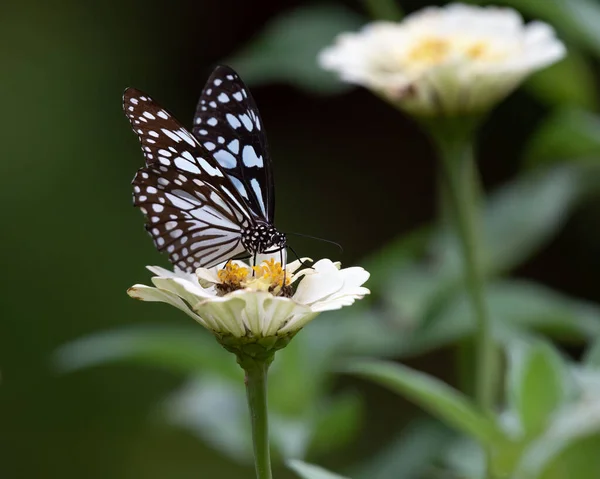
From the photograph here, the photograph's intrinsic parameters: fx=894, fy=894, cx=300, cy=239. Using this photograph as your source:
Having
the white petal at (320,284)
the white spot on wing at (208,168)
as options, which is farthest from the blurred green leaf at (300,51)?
the white petal at (320,284)

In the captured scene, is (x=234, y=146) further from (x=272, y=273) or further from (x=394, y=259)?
(x=394, y=259)

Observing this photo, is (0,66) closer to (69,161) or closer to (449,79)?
(69,161)

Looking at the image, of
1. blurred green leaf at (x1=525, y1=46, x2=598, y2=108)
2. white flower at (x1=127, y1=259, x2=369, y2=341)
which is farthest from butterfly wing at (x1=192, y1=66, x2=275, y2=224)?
blurred green leaf at (x1=525, y1=46, x2=598, y2=108)

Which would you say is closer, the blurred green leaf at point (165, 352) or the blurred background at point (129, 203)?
the blurred green leaf at point (165, 352)

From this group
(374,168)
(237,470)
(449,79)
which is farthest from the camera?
(374,168)

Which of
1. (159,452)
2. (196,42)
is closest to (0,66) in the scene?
(196,42)

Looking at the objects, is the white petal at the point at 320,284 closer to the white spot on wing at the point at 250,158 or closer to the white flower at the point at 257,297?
the white flower at the point at 257,297
